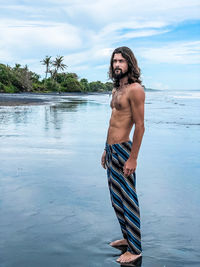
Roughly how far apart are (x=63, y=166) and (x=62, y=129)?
5275 millimetres

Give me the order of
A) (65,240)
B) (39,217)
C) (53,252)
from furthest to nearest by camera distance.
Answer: (39,217) → (65,240) → (53,252)

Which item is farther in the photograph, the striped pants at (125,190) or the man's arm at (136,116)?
the striped pants at (125,190)

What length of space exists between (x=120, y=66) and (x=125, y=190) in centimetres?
108

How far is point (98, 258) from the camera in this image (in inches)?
121

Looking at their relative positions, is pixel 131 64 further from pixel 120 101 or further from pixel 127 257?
pixel 127 257

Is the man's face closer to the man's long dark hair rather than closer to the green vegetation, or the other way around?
the man's long dark hair

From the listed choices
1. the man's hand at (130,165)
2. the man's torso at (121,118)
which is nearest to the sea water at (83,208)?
the man's hand at (130,165)

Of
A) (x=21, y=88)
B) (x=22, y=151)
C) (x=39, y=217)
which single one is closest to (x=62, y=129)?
(x=22, y=151)

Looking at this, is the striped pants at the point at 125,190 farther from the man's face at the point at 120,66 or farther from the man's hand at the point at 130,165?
the man's face at the point at 120,66

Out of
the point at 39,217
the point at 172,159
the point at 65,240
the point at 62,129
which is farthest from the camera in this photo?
the point at 62,129

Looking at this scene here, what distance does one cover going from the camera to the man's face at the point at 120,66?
9.95ft

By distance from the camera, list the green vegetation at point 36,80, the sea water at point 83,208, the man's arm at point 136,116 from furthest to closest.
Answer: the green vegetation at point 36,80 → the sea water at point 83,208 → the man's arm at point 136,116

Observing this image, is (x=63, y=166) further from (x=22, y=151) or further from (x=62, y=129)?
(x=62, y=129)

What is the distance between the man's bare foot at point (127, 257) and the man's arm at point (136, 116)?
73cm
